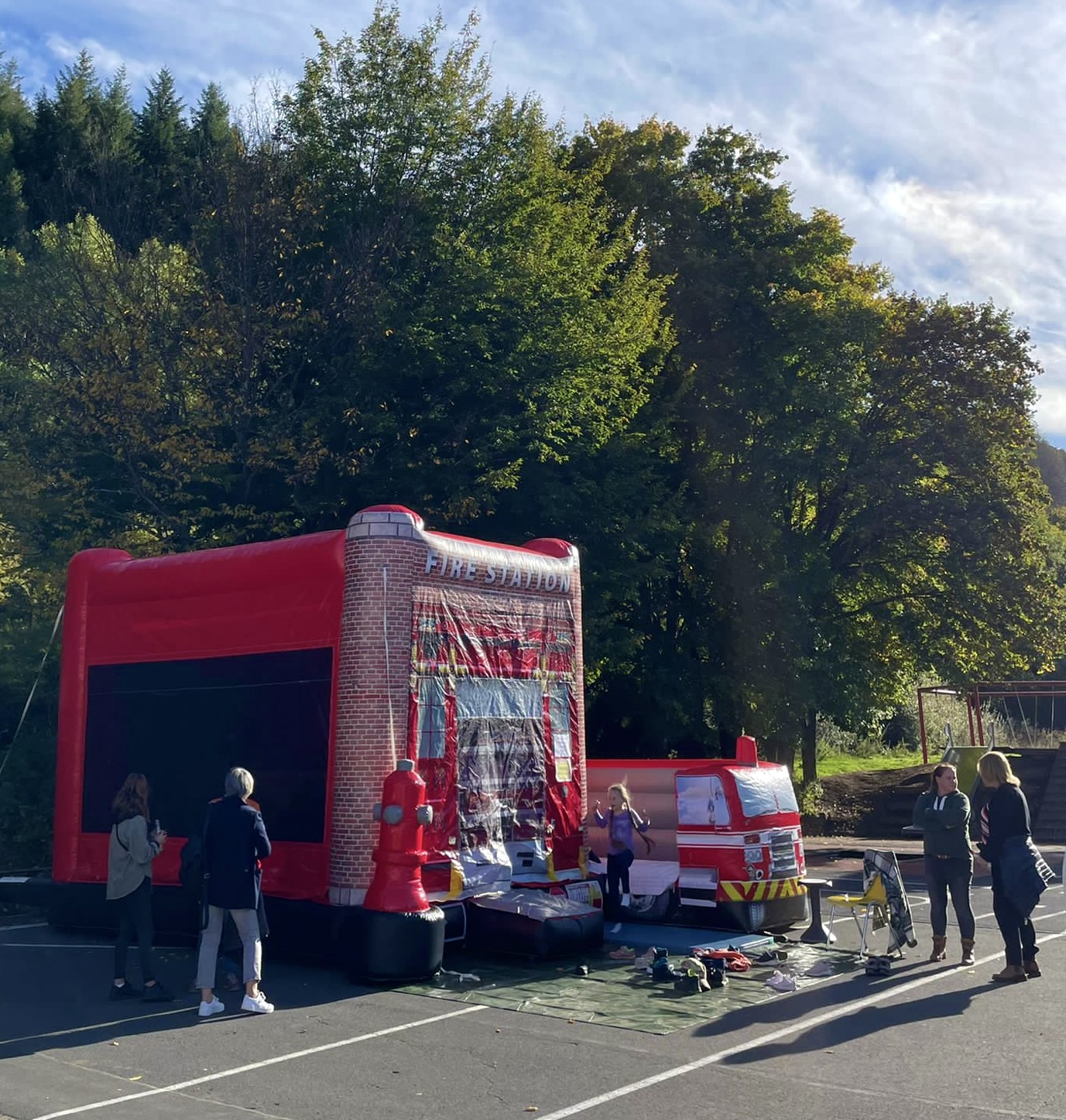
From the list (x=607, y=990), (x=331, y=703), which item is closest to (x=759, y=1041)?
(x=607, y=990)

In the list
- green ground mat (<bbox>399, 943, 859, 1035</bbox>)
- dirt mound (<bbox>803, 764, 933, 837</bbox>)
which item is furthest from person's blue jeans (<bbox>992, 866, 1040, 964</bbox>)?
dirt mound (<bbox>803, 764, 933, 837</bbox>)

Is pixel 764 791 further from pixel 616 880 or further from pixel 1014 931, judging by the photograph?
pixel 1014 931

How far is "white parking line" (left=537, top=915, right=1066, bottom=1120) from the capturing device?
708cm

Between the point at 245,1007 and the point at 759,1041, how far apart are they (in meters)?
3.86

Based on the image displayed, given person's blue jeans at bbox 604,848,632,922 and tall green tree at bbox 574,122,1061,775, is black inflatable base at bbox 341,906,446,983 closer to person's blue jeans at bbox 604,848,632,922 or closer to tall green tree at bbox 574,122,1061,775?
person's blue jeans at bbox 604,848,632,922

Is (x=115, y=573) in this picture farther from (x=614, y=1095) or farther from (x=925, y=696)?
(x=925, y=696)

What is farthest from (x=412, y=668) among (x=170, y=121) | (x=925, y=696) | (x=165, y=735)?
(x=170, y=121)

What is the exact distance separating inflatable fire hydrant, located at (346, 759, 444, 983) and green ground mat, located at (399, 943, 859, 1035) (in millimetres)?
250

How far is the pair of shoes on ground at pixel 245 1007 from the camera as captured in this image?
9375 mm

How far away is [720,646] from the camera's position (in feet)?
82.5

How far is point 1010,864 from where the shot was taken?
10648mm

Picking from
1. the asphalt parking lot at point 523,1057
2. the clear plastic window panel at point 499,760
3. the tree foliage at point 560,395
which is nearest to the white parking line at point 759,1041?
the asphalt parking lot at point 523,1057

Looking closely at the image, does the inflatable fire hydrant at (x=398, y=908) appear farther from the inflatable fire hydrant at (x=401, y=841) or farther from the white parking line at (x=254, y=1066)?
the white parking line at (x=254, y=1066)

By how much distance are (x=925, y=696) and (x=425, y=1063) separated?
3536 centimetres
